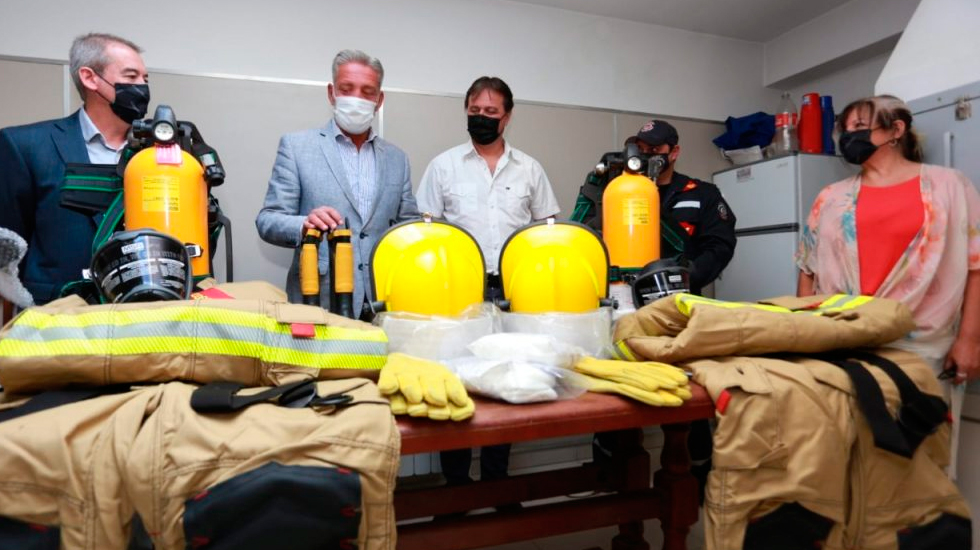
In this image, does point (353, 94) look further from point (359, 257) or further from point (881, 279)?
point (881, 279)

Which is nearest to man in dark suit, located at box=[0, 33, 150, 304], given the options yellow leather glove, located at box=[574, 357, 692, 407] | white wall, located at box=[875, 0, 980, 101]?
yellow leather glove, located at box=[574, 357, 692, 407]

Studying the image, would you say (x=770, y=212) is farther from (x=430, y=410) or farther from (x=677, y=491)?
(x=430, y=410)

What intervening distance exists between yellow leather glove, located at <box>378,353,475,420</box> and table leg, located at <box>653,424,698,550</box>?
60 cm

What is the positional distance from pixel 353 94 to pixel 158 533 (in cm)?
153

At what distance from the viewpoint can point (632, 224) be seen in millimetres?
1571

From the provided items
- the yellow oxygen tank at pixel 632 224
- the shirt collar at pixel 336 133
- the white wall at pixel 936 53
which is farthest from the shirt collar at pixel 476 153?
the white wall at pixel 936 53

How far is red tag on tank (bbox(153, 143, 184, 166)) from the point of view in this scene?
51.5 inches

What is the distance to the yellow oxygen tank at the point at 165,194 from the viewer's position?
1.28 meters

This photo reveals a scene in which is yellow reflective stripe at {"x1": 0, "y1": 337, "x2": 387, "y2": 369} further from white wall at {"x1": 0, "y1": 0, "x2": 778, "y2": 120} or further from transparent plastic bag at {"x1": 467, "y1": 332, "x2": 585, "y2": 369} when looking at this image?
white wall at {"x1": 0, "y1": 0, "x2": 778, "y2": 120}

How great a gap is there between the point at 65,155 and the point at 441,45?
6.75 feet

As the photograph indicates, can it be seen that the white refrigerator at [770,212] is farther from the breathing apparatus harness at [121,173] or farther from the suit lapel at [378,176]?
the breathing apparatus harness at [121,173]

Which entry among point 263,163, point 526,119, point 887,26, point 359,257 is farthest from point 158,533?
point 887,26

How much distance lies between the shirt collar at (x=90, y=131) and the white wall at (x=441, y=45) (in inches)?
45.5

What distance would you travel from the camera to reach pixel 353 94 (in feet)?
6.36
